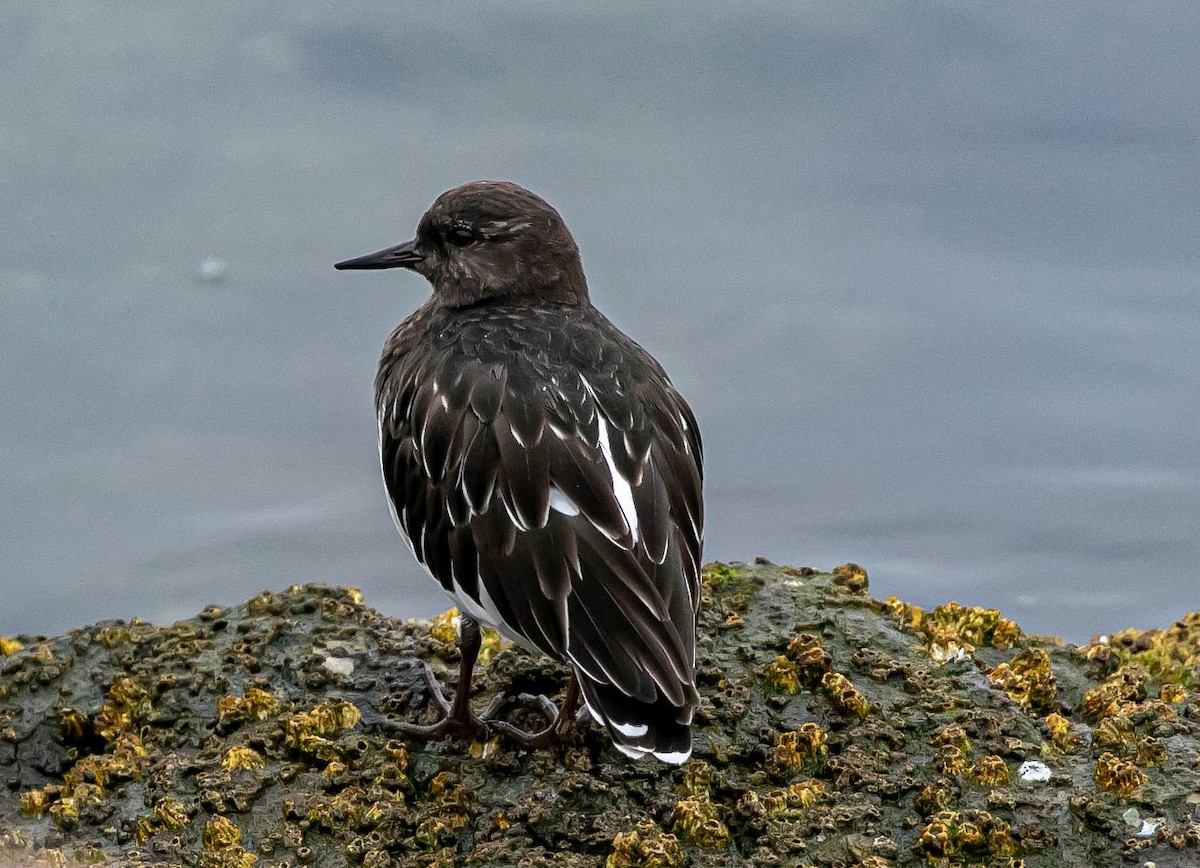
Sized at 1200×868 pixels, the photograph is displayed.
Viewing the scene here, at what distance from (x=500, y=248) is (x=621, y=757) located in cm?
202

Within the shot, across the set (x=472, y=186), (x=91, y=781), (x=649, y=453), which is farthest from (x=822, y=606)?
(x=91, y=781)

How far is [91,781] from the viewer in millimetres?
4309

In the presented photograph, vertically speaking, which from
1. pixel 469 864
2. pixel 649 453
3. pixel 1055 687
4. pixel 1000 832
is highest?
pixel 649 453

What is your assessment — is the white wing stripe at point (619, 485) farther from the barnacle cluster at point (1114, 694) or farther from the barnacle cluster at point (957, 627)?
the barnacle cluster at point (1114, 694)

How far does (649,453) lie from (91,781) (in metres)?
1.93

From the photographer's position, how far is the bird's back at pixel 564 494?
4.16m

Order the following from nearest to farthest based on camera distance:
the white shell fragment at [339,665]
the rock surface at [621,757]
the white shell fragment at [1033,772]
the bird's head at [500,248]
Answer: the rock surface at [621,757], the white shell fragment at [1033,772], the white shell fragment at [339,665], the bird's head at [500,248]

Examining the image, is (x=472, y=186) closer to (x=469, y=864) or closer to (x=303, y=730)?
(x=303, y=730)

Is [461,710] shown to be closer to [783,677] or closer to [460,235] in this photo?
[783,677]

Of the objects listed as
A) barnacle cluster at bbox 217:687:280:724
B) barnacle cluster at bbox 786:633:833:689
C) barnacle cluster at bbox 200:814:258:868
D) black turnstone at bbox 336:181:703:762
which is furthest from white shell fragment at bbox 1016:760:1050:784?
barnacle cluster at bbox 217:687:280:724

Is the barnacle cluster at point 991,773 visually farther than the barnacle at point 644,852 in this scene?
Yes

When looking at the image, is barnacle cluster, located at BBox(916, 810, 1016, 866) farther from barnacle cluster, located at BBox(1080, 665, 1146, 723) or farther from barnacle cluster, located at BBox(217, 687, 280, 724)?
barnacle cluster, located at BBox(217, 687, 280, 724)

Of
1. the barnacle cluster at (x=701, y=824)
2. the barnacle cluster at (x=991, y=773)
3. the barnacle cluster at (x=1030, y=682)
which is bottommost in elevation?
the barnacle cluster at (x=701, y=824)

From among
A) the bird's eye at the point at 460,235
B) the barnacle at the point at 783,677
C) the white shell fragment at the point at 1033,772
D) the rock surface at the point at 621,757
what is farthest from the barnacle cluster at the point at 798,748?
the bird's eye at the point at 460,235
